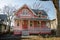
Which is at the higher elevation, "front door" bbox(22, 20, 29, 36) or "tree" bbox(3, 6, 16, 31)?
"tree" bbox(3, 6, 16, 31)

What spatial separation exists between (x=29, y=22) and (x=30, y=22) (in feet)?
0.08

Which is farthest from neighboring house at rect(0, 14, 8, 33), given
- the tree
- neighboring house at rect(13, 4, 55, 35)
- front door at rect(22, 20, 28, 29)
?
front door at rect(22, 20, 28, 29)

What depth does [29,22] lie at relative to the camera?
9.91 feet

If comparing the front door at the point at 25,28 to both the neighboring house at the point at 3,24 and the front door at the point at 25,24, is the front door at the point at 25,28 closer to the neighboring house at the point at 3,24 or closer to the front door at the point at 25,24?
the front door at the point at 25,24

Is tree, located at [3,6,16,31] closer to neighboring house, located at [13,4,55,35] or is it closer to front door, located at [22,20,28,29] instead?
neighboring house, located at [13,4,55,35]

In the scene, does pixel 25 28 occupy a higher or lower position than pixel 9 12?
lower

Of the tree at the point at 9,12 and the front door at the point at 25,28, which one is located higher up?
the tree at the point at 9,12

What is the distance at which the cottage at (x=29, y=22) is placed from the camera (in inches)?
118

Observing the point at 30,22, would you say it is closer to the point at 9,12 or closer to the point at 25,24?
the point at 25,24

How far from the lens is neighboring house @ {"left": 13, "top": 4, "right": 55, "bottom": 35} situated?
300 cm

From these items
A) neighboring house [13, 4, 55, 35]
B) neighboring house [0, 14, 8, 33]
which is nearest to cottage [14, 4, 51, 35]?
neighboring house [13, 4, 55, 35]

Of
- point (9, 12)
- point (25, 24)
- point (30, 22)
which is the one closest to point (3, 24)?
point (9, 12)

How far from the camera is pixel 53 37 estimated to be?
3.08 m

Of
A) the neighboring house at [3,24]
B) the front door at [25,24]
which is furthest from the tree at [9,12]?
the front door at [25,24]
